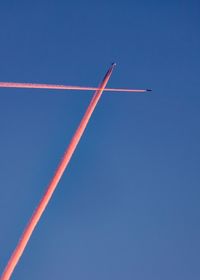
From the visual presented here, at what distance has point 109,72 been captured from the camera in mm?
18047

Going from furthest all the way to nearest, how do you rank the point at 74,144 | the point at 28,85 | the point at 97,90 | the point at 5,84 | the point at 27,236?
1. the point at 97,90
2. the point at 74,144
3. the point at 27,236
4. the point at 28,85
5. the point at 5,84

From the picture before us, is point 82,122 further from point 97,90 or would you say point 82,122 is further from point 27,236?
point 27,236

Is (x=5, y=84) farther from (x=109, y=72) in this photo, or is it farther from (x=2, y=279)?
(x=109, y=72)

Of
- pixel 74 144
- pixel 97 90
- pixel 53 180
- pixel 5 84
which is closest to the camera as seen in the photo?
pixel 5 84

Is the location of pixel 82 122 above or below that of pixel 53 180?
above

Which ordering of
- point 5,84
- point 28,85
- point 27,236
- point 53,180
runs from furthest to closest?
point 53,180 → point 27,236 → point 28,85 → point 5,84

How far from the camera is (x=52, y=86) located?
1393cm

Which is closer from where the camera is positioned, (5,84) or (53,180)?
(5,84)

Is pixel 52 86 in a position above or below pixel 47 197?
above

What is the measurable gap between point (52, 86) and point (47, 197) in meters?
3.45

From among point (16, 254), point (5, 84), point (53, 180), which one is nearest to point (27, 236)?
point (16, 254)

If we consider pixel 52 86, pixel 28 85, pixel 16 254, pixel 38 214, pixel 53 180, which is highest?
pixel 52 86

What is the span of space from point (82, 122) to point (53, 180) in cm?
288

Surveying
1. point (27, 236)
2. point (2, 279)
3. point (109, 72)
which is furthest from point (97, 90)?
point (2, 279)
